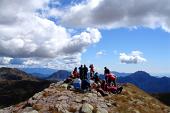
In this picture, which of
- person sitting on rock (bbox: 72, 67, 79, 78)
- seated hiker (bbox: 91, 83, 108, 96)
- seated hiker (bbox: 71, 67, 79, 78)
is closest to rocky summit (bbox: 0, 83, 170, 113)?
seated hiker (bbox: 91, 83, 108, 96)

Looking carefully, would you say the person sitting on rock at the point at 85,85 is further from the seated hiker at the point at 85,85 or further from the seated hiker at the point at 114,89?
the seated hiker at the point at 114,89

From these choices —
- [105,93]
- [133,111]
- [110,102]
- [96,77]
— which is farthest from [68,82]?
[133,111]

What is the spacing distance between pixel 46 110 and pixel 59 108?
1520mm

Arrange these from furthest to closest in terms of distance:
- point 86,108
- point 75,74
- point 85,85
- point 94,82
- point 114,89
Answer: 1. point 75,74
2. point 94,82
3. point 114,89
4. point 85,85
5. point 86,108

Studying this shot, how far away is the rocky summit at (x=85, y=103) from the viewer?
34906mm

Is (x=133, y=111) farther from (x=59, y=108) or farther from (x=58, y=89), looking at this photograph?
(x=58, y=89)

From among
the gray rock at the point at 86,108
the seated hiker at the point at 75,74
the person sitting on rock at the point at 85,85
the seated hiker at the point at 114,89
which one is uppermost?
the seated hiker at the point at 75,74

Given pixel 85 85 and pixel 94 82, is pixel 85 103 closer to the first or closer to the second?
pixel 85 85

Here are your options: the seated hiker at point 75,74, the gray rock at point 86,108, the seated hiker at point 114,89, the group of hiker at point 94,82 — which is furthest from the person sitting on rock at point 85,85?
the seated hiker at point 75,74

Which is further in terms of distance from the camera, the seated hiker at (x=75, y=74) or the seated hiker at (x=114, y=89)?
the seated hiker at (x=75, y=74)

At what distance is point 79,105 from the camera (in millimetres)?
35938

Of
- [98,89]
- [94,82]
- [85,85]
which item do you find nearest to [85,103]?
[85,85]

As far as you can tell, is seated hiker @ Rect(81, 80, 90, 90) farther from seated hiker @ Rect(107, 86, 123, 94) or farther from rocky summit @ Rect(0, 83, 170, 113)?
seated hiker @ Rect(107, 86, 123, 94)

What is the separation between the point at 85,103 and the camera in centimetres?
3578
